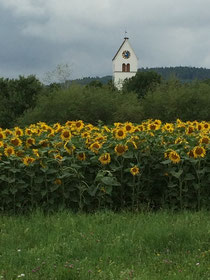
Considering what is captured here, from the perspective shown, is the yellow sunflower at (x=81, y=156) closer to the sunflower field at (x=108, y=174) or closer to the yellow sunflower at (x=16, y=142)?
the sunflower field at (x=108, y=174)

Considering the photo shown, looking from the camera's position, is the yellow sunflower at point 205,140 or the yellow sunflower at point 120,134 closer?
the yellow sunflower at point 205,140

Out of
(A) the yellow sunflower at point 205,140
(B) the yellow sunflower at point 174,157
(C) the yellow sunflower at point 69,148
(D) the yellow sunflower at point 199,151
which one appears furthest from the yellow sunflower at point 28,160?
(A) the yellow sunflower at point 205,140

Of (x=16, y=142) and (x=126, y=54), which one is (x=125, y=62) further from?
(x=16, y=142)

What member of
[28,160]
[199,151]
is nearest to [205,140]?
[199,151]

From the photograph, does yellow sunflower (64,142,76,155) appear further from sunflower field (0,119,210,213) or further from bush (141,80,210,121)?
bush (141,80,210,121)

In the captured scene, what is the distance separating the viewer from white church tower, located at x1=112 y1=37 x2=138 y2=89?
322 feet

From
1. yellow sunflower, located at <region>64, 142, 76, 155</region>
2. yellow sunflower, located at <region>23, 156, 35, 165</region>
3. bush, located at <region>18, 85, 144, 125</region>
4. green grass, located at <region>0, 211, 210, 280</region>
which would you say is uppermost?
bush, located at <region>18, 85, 144, 125</region>

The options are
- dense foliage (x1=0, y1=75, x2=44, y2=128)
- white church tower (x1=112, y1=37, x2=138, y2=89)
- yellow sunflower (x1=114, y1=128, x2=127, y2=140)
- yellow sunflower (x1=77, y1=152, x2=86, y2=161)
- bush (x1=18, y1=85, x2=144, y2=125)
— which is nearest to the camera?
yellow sunflower (x1=77, y1=152, x2=86, y2=161)

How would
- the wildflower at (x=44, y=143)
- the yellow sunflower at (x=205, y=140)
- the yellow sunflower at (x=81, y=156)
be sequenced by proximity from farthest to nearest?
1. the wildflower at (x=44, y=143)
2. the yellow sunflower at (x=205, y=140)
3. the yellow sunflower at (x=81, y=156)

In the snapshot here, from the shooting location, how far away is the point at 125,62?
323 feet

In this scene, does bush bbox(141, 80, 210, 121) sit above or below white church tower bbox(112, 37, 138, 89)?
below

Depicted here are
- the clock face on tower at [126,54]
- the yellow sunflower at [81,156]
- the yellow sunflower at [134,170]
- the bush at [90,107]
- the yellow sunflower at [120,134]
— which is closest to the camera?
the yellow sunflower at [134,170]

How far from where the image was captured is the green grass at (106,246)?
12.0 feet

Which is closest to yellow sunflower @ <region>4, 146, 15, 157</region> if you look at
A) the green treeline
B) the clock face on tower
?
the green treeline
